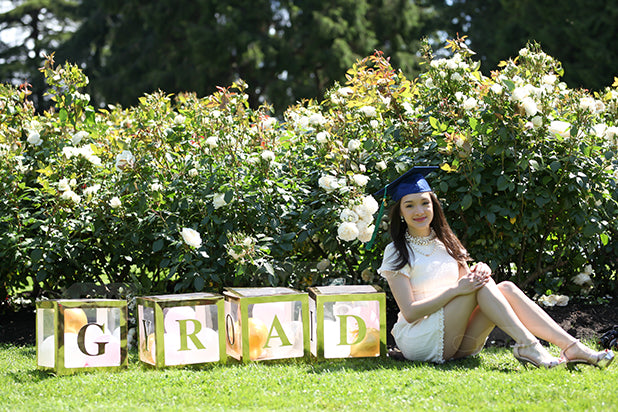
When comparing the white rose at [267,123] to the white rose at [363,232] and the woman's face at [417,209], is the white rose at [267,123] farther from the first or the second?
the woman's face at [417,209]

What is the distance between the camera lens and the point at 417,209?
3414 millimetres

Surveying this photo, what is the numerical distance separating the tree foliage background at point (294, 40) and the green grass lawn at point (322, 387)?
1297 centimetres

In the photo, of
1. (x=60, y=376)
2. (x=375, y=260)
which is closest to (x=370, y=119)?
(x=375, y=260)

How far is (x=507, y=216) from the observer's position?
4070 mm

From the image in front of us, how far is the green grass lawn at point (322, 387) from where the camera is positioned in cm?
266

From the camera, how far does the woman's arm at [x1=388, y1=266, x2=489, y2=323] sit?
3145mm

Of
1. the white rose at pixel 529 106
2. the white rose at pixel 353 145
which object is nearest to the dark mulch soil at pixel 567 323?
the white rose at pixel 353 145

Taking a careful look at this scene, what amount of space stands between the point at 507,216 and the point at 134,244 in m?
2.28

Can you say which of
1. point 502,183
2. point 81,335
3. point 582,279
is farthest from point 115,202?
point 582,279

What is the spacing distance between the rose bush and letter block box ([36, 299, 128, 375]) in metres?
0.62

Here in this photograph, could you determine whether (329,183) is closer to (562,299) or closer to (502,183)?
(502,183)

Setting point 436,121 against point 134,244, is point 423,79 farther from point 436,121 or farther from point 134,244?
point 134,244

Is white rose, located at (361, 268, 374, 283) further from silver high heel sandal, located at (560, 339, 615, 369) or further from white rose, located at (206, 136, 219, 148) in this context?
silver high heel sandal, located at (560, 339, 615, 369)

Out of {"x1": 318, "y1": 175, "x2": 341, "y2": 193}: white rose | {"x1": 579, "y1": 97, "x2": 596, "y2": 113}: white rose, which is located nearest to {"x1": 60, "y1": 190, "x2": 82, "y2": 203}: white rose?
{"x1": 318, "y1": 175, "x2": 341, "y2": 193}: white rose
